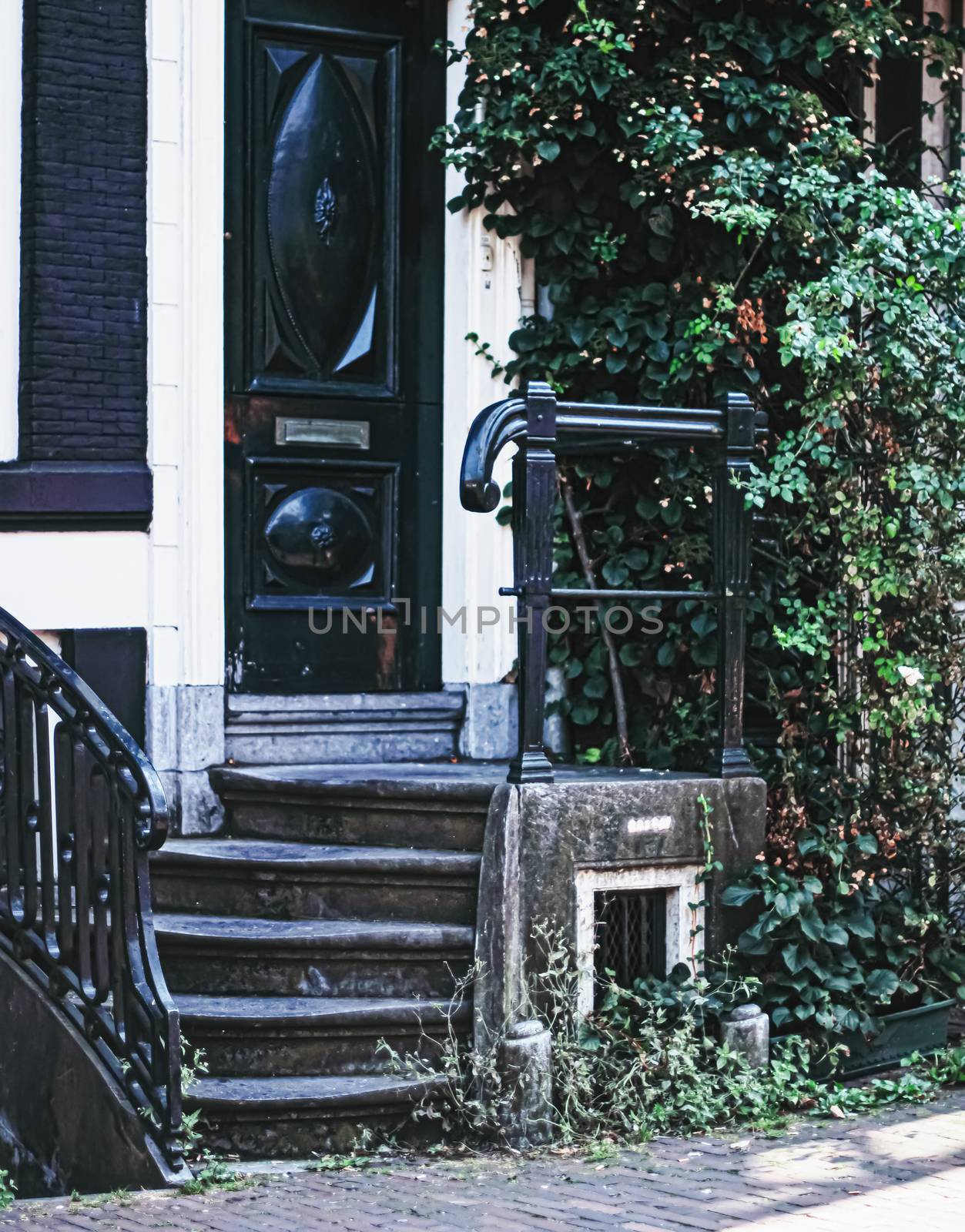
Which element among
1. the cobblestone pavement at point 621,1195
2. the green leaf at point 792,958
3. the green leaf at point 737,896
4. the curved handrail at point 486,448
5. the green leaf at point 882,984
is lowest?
the cobblestone pavement at point 621,1195

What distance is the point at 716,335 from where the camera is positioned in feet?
21.7

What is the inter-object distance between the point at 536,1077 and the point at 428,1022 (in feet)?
1.37

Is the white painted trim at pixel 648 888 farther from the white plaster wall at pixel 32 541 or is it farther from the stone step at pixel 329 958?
the white plaster wall at pixel 32 541

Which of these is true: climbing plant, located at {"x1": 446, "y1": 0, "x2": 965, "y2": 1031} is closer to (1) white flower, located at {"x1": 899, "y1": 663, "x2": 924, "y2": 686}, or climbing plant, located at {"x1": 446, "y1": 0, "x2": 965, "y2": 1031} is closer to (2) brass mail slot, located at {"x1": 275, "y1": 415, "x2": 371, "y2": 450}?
(1) white flower, located at {"x1": 899, "y1": 663, "x2": 924, "y2": 686}

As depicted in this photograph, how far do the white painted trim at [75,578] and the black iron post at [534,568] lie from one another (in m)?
1.64

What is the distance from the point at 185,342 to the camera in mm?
6508

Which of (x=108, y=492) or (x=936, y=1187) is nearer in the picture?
(x=936, y=1187)

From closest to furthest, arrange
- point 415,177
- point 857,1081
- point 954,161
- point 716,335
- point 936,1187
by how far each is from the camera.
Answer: point 936,1187 < point 857,1081 < point 716,335 < point 415,177 < point 954,161

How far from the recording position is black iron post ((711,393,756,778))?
6.03 m

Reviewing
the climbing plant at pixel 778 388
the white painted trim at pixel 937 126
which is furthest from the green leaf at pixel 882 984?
the white painted trim at pixel 937 126

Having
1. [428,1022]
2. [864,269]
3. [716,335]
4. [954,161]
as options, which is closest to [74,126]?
[716,335]

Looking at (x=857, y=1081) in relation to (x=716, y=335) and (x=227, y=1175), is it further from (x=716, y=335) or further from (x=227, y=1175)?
(x=716, y=335)

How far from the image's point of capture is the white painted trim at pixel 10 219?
6324 mm

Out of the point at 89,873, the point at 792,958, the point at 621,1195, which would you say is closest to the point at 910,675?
the point at 792,958
